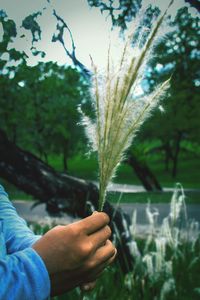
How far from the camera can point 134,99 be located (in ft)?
4.36

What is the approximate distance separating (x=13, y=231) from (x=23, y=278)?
1.27 feet

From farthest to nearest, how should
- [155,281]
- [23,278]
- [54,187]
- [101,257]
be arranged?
[54,187]
[155,281]
[101,257]
[23,278]

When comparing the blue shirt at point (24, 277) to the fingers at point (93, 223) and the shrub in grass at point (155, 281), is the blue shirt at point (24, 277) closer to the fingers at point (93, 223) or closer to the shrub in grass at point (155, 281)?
the fingers at point (93, 223)

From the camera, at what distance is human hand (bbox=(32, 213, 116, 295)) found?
1142 mm

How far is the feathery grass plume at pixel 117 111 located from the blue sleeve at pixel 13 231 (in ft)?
0.85

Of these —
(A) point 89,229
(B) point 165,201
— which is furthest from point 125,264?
(B) point 165,201

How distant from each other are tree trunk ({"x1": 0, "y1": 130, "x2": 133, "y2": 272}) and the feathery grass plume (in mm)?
2963

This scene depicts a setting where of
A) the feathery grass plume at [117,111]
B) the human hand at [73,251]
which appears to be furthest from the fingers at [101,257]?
the feathery grass plume at [117,111]

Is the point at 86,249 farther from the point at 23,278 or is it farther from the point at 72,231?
the point at 23,278

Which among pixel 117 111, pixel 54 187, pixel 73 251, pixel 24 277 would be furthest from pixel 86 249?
pixel 54 187

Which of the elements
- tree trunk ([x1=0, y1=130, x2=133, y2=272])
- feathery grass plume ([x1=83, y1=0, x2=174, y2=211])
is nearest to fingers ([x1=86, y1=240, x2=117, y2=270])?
feathery grass plume ([x1=83, y1=0, x2=174, y2=211])

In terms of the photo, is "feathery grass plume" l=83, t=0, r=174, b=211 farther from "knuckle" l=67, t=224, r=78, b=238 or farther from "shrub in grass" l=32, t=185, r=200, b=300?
"shrub in grass" l=32, t=185, r=200, b=300

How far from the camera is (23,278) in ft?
3.59

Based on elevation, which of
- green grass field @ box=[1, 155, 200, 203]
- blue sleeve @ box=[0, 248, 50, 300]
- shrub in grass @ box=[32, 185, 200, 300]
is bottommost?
shrub in grass @ box=[32, 185, 200, 300]
